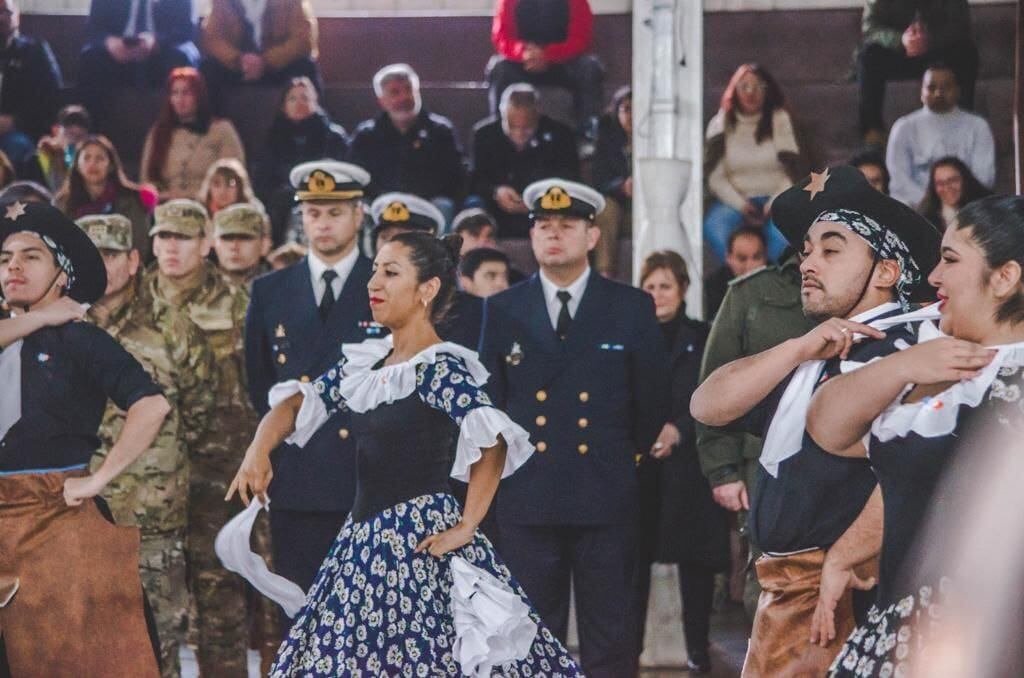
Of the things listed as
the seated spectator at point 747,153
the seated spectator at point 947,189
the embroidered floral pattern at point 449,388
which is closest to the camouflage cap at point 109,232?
the embroidered floral pattern at point 449,388

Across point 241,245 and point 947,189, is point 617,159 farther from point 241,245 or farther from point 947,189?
point 241,245

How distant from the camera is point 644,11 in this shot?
26.3 feet

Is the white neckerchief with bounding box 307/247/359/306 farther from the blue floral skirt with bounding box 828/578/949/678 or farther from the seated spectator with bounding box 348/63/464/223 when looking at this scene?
the seated spectator with bounding box 348/63/464/223

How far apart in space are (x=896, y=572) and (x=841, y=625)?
392 millimetres

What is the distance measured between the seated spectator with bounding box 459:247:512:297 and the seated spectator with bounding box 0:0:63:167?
447cm

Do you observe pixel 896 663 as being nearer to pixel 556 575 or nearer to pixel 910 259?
pixel 910 259

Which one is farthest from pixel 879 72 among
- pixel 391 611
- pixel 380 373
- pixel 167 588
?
pixel 391 611

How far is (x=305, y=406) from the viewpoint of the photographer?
4559 millimetres

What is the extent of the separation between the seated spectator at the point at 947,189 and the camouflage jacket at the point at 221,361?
360 cm

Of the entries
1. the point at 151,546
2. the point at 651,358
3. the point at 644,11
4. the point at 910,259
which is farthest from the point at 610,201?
the point at 910,259

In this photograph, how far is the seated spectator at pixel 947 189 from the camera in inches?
332

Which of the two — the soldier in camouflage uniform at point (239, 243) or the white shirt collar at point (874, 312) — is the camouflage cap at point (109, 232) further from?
the white shirt collar at point (874, 312)

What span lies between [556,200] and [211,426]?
1.42 m

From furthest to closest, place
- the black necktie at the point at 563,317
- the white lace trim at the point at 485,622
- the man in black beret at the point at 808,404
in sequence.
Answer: the black necktie at the point at 563,317 < the white lace trim at the point at 485,622 < the man in black beret at the point at 808,404
